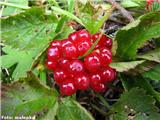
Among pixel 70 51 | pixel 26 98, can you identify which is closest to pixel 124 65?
pixel 70 51

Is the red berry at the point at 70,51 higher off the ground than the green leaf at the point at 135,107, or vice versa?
the red berry at the point at 70,51

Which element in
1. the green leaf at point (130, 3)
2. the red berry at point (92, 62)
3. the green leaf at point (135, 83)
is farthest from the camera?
the green leaf at point (130, 3)

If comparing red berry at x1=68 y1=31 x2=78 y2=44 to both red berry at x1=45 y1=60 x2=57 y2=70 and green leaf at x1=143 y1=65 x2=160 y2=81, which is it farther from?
green leaf at x1=143 y1=65 x2=160 y2=81

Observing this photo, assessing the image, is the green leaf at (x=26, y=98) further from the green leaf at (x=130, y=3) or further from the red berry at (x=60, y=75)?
the green leaf at (x=130, y=3)

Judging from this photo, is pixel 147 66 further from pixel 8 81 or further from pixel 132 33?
pixel 8 81

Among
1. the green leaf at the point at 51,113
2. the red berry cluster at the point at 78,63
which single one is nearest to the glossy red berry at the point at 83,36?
the red berry cluster at the point at 78,63

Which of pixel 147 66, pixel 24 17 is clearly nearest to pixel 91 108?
pixel 147 66
